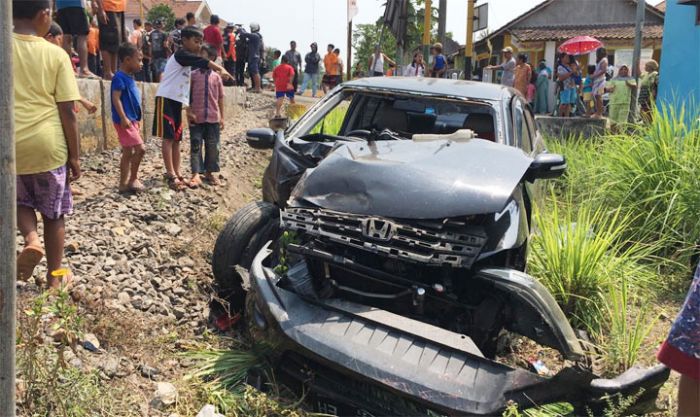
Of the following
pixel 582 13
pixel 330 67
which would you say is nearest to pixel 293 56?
pixel 330 67

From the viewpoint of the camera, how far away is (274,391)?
301cm

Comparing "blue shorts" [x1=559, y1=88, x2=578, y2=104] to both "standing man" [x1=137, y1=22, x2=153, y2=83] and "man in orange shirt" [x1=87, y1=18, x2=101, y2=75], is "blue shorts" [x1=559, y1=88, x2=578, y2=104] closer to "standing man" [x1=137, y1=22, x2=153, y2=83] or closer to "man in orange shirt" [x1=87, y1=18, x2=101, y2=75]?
"standing man" [x1=137, y1=22, x2=153, y2=83]

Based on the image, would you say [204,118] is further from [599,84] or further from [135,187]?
[599,84]

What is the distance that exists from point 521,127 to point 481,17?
8.54 metres

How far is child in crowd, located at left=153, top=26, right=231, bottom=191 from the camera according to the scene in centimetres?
607

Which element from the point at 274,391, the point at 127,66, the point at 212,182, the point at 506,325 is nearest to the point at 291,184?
the point at 274,391

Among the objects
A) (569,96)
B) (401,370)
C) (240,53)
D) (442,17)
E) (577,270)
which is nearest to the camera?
(401,370)

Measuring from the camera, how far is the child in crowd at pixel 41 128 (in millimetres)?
3150

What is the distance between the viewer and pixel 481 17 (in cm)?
1213

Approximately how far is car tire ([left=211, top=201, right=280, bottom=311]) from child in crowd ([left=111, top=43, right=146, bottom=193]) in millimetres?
2196

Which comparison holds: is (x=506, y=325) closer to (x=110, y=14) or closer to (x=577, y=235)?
(x=577, y=235)

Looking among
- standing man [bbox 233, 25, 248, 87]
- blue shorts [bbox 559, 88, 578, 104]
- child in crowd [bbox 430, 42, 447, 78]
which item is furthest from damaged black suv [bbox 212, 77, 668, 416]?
standing man [bbox 233, 25, 248, 87]

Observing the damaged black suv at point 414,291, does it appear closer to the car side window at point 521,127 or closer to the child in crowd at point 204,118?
the car side window at point 521,127

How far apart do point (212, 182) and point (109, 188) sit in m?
1.18
